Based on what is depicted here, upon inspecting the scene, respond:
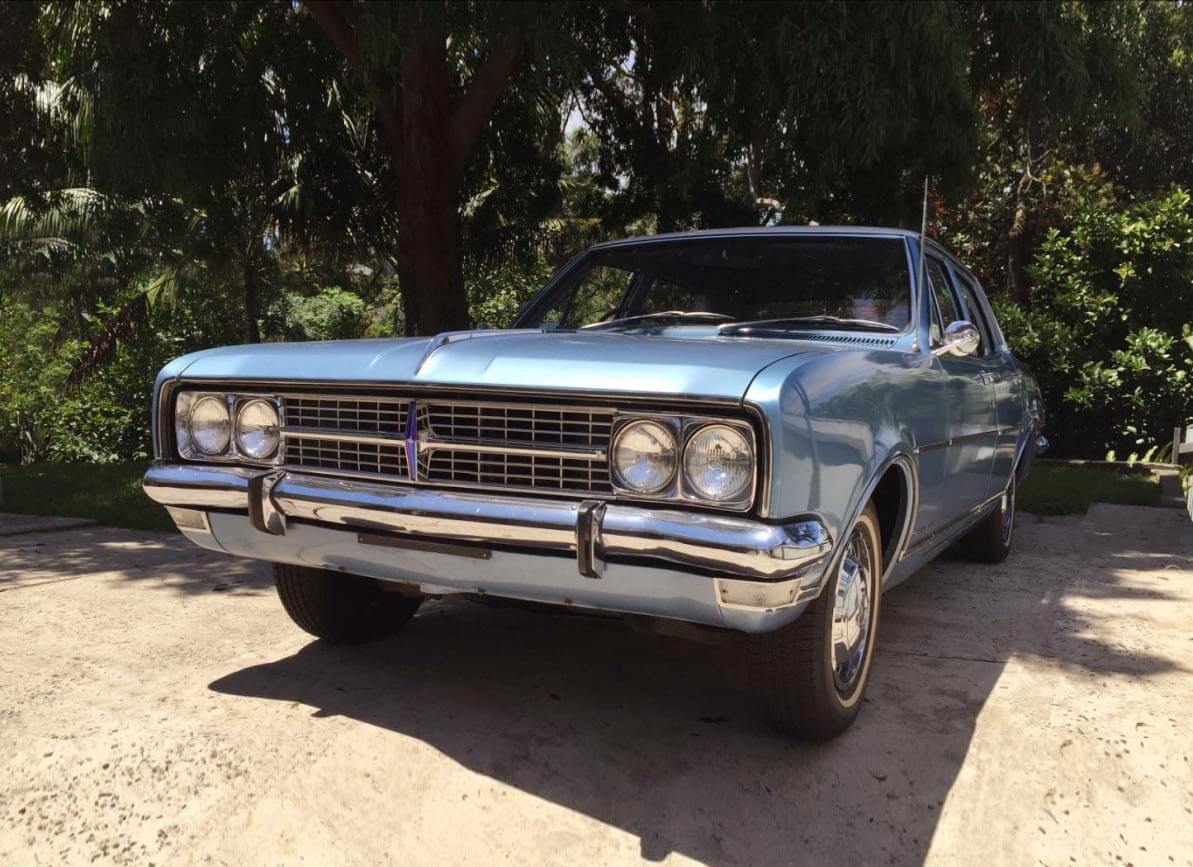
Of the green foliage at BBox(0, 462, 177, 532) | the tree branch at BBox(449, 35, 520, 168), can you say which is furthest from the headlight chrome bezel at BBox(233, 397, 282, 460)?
the tree branch at BBox(449, 35, 520, 168)

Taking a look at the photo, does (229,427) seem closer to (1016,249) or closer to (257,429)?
(257,429)

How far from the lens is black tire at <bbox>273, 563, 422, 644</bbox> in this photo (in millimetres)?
3576

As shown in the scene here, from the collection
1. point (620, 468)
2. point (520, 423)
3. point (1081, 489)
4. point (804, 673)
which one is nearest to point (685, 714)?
point (804, 673)

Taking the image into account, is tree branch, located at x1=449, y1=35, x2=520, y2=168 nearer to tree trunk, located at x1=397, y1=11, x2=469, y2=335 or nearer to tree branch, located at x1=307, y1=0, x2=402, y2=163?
tree trunk, located at x1=397, y1=11, x2=469, y2=335

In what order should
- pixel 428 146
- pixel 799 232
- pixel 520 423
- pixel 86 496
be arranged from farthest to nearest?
pixel 428 146
pixel 86 496
pixel 799 232
pixel 520 423

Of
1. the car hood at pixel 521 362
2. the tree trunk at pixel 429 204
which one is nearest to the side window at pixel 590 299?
the car hood at pixel 521 362

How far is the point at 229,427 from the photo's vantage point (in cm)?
315

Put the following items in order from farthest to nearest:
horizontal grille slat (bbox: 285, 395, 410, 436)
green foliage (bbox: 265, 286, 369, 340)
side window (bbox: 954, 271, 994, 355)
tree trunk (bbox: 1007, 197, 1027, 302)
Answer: green foliage (bbox: 265, 286, 369, 340), tree trunk (bbox: 1007, 197, 1027, 302), side window (bbox: 954, 271, 994, 355), horizontal grille slat (bbox: 285, 395, 410, 436)

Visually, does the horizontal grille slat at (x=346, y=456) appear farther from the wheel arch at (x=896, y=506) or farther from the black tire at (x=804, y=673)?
the wheel arch at (x=896, y=506)

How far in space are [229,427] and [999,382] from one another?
3.28 m

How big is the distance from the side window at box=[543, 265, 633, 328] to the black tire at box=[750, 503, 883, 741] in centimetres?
162

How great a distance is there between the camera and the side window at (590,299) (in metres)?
4.23

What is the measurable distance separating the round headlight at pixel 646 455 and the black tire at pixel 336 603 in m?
1.29

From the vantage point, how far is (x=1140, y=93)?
8.31 meters
